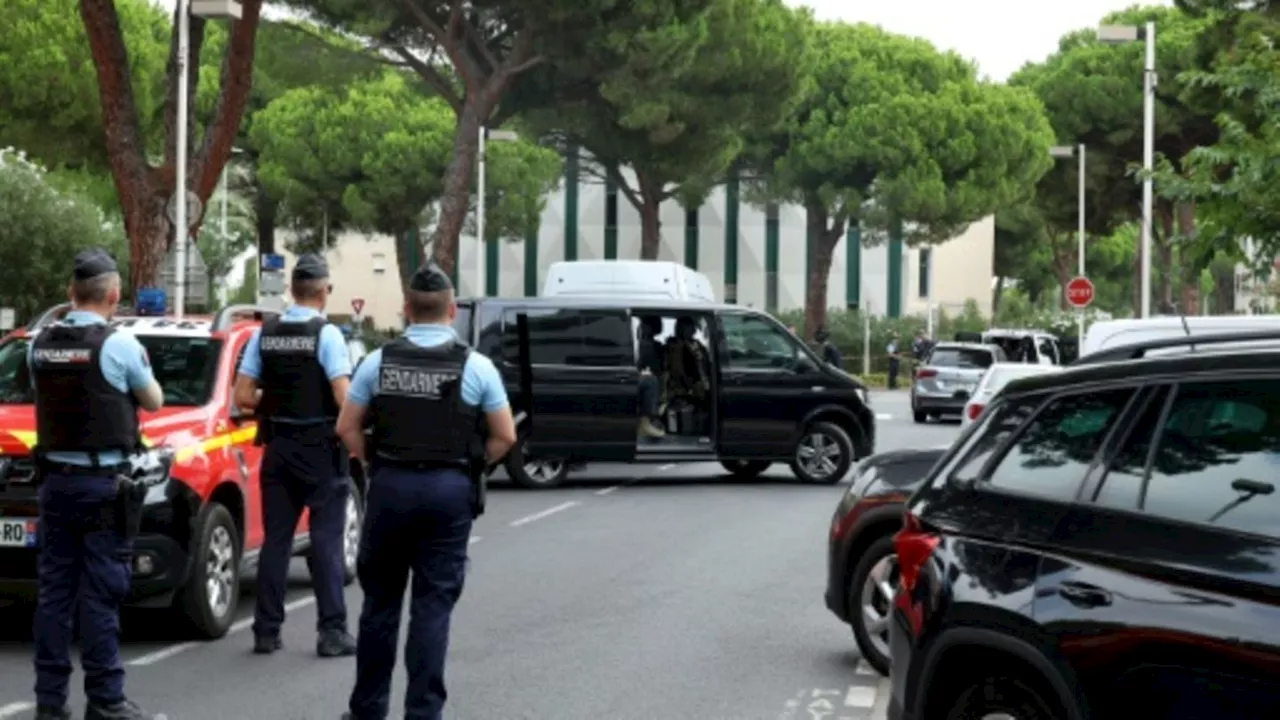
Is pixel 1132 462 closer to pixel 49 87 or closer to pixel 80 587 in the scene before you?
pixel 80 587

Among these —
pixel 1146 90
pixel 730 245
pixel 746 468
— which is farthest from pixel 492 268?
pixel 746 468

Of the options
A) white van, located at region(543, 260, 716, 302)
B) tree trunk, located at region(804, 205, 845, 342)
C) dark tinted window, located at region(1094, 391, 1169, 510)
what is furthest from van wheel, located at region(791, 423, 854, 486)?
tree trunk, located at region(804, 205, 845, 342)

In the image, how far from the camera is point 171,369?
12266 mm

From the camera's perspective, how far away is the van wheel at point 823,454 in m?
23.3

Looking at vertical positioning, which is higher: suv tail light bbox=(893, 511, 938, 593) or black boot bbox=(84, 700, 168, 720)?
suv tail light bbox=(893, 511, 938, 593)

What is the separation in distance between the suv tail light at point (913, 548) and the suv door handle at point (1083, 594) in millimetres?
738

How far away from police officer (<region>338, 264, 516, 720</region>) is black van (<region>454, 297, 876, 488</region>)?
1333 centimetres

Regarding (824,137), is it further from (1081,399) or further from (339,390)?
(1081,399)

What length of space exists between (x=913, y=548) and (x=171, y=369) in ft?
22.4

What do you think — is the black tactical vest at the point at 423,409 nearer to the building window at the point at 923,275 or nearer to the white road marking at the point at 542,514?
the white road marking at the point at 542,514

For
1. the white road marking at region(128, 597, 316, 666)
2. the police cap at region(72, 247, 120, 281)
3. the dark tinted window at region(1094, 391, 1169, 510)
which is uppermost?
the police cap at region(72, 247, 120, 281)

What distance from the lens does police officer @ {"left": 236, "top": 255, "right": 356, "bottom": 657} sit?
34.6ft

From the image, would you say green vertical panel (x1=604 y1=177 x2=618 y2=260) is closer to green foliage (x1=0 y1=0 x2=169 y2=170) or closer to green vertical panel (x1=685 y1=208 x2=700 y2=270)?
green vertical panel (x1=685 y1=208 x2=700 y2=270)

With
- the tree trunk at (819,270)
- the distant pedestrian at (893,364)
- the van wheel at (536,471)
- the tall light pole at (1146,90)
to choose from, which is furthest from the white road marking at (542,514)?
the tree trunk at (819,270)
